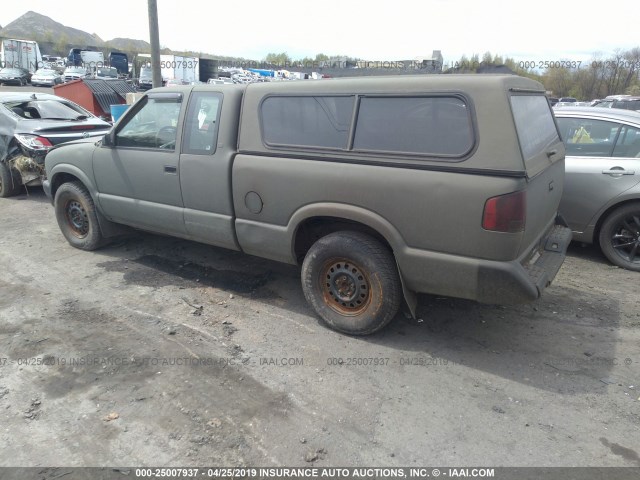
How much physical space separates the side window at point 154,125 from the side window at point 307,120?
41.9 inches

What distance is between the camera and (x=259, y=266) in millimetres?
5215

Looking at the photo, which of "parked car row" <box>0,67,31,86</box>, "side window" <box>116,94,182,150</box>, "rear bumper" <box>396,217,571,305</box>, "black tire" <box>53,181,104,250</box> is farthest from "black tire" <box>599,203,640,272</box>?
"parked car row" <box>0,67,31,86</box>

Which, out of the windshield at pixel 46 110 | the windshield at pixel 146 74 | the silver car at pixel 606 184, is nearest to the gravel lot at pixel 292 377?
the silver car at pixel 606 184

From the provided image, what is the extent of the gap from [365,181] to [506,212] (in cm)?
99

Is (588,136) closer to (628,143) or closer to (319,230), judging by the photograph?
(628,143)

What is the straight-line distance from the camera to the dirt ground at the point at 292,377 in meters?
2.63

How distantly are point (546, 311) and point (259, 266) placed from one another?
2.92 meters

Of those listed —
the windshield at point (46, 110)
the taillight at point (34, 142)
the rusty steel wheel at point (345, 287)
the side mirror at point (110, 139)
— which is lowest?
the rusty steel wheel at point (345, 287)

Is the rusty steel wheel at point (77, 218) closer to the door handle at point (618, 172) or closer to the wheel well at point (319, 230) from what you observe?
the wheel well at point (319, 230)

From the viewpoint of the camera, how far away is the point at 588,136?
5352 mm

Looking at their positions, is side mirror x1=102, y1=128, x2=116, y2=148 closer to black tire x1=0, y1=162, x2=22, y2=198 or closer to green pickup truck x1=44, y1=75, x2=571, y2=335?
green pickup truck x1=44, y1=75, x2=571, y2=335

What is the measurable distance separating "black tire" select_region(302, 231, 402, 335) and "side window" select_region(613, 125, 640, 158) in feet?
11.0

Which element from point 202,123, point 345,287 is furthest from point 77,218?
point 345,287

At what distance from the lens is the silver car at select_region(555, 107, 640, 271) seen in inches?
196
